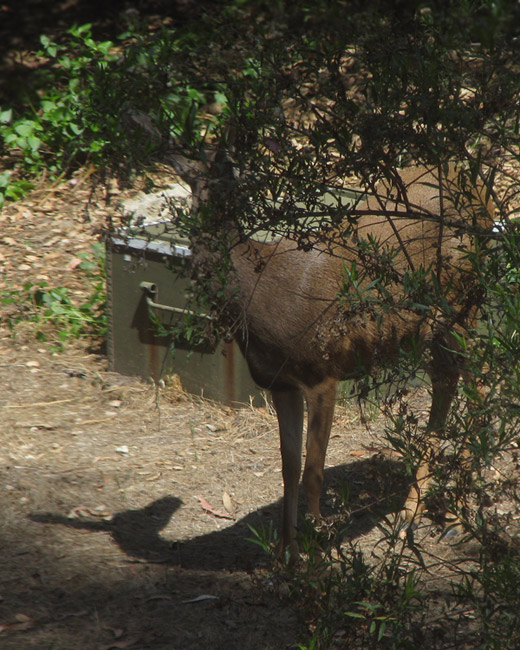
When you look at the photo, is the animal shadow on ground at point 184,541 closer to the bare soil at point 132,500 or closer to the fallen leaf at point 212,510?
the bare soil at point 132,500

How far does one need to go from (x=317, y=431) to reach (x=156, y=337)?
252 cm

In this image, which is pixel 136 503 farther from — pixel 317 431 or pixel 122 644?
pixel 122 644

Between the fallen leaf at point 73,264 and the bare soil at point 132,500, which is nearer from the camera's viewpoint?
the bare soil at point 132,500

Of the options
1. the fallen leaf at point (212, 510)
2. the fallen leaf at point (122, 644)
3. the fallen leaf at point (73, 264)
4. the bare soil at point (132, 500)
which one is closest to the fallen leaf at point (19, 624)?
the bare soil at point (132, 500)

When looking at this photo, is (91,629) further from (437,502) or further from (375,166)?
(375,166)

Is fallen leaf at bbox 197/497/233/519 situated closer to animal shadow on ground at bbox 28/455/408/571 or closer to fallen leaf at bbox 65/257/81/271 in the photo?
animal shadow on ground at bbox 28/455/408/571

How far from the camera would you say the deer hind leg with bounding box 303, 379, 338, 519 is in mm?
4797

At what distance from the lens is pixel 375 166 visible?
2621 mm

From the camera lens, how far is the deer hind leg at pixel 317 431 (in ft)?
15.7

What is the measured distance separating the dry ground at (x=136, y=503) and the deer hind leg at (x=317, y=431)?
0.41ft

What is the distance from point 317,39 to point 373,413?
4.34 meters

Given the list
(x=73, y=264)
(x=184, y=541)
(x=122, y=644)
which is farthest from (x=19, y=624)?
(x=73, y=264)

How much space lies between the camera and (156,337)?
7.04 metres

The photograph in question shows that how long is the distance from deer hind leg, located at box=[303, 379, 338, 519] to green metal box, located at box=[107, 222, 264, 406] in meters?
1.86
